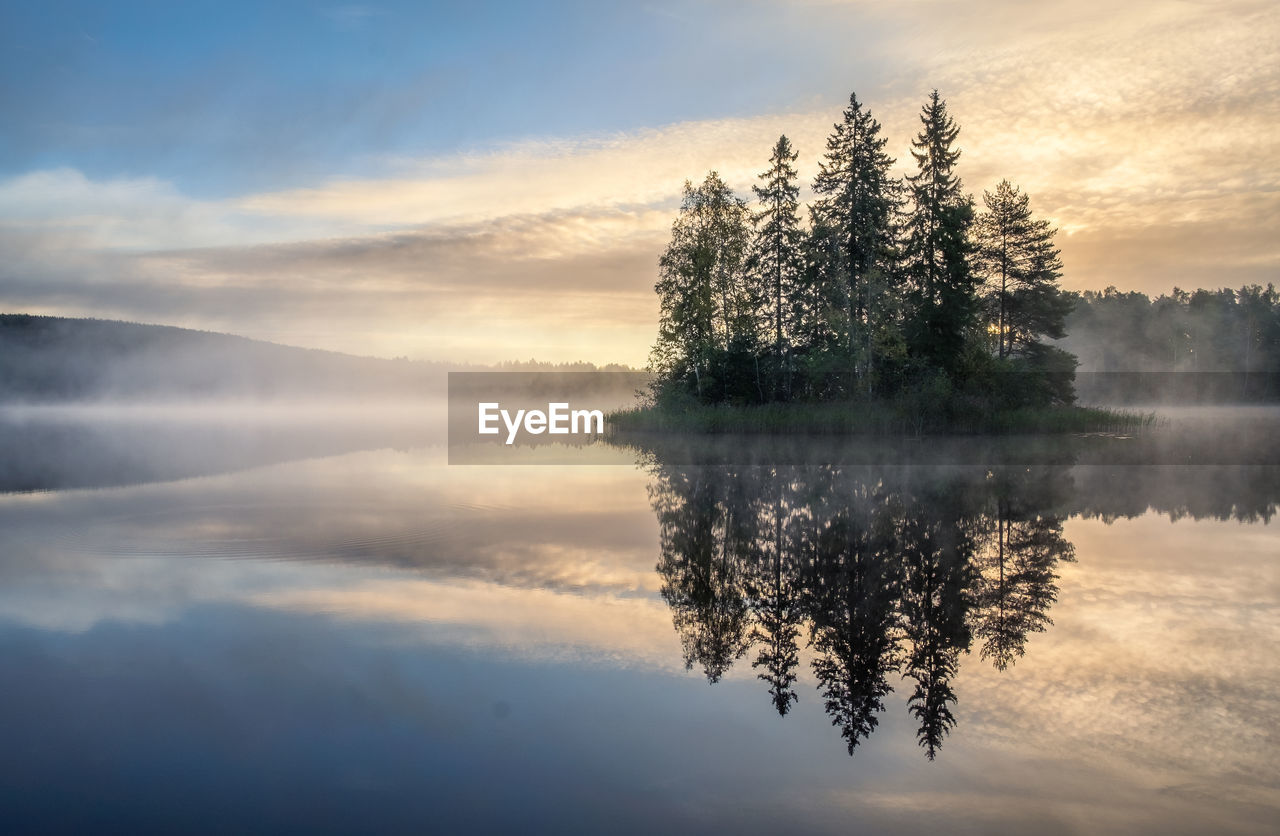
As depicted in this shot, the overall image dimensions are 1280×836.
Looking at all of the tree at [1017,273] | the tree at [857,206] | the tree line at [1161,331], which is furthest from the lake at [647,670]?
the tree line at [1161,331]

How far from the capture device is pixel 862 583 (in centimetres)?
1174

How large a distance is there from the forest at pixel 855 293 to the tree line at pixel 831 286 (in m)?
0.09

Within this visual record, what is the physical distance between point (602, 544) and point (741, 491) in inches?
298

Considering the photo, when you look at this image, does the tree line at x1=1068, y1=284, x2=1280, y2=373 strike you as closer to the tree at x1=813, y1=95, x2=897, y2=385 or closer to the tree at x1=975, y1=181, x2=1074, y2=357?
the tree at x1=975, y1=181, x2=1074, y2=357

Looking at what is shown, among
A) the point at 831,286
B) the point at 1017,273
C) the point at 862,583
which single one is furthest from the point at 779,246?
the point at 862,583

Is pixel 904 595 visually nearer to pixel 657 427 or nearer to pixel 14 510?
pixel 14 510

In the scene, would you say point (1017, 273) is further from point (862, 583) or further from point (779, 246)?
point (862, 583)

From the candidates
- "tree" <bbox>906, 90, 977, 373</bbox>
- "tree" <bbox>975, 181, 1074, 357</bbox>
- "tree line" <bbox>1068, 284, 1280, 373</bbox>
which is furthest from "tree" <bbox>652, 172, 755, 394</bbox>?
"tree line" <bbox>1068, 284, 1280, 373</bbox>

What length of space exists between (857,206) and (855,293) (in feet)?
20.9

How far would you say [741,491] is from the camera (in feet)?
72.3

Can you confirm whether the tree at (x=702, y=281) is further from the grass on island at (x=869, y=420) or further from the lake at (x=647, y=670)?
the lake at (x=647, y=670)

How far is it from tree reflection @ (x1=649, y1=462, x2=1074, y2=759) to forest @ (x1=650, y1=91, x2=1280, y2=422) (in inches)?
919

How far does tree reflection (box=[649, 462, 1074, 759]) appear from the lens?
327 inches

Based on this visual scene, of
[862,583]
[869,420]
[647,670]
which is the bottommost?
[647,670]
